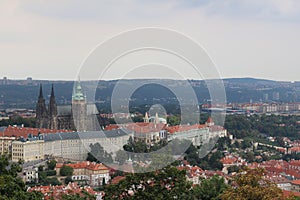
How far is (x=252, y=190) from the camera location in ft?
26.0

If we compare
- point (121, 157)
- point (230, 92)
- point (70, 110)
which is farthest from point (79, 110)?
point (230, 92)

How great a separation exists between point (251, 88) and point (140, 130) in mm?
77840

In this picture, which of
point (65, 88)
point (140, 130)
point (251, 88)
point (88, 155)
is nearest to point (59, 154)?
point (88, 155)

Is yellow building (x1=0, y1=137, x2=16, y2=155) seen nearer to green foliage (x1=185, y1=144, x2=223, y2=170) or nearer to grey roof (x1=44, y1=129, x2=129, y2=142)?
grey roof (x1=44, y1=129, x2=129, y2=142)

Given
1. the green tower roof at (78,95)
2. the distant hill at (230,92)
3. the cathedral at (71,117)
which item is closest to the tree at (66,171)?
the cathedral at (71,117)

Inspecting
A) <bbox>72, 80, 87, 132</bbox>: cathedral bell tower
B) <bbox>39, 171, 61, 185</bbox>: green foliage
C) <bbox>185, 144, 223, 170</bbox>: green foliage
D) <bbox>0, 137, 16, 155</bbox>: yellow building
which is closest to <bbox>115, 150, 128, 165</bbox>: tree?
<bbox>39, 171, 61, 185</bbox>: green foliage

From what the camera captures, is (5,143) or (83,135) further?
(5,143)

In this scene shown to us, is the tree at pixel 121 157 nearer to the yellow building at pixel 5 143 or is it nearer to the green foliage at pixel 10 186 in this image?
the yellow building at pixel 5 143

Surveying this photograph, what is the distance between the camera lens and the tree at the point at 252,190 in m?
7.87

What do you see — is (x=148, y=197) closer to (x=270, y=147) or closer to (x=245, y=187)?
(x=245, y=187)

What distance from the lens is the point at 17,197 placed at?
877cm

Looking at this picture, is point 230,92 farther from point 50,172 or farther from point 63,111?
point 50,172

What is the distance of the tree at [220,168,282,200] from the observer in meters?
7.87

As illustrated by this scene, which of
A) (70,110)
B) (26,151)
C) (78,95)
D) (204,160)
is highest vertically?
(78,95)
